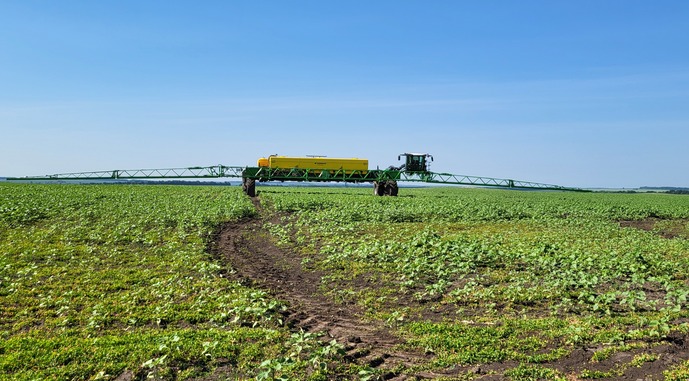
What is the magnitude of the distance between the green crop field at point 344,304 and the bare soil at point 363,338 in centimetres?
6

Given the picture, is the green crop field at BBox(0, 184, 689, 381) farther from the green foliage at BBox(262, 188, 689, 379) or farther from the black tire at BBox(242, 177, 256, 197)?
the black tire at BBox(242, 177, 256, 197)

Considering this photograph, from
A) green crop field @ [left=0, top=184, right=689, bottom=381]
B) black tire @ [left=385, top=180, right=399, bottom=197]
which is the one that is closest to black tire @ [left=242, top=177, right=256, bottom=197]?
black tire @ [left=385, top=180, right=399, bottom=197]

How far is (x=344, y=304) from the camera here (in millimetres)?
A: 12195

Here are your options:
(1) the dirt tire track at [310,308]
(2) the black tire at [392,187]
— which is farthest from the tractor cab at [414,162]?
(1) the dirt tire track at [310,308]

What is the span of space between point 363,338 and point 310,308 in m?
2.52

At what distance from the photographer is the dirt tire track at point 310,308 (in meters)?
8.37

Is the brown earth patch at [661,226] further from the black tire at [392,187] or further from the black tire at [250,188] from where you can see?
the black tire at [250,188]

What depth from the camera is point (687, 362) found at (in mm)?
7531

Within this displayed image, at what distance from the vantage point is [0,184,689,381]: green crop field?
25.7 ft

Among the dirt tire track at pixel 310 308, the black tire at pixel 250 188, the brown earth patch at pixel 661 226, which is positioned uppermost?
the black tire at pixel 250 188

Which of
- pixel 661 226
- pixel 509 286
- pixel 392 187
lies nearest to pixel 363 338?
pixel 509 286

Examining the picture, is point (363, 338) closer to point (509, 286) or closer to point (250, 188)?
point (509, 286)

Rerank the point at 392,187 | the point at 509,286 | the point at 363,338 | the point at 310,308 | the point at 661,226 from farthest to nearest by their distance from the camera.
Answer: the point at 392,187, the point at 661,226, the point at 509,286, the point at 310,308, the point at 363,338

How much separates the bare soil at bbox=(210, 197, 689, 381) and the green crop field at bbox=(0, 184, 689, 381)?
58 mm
